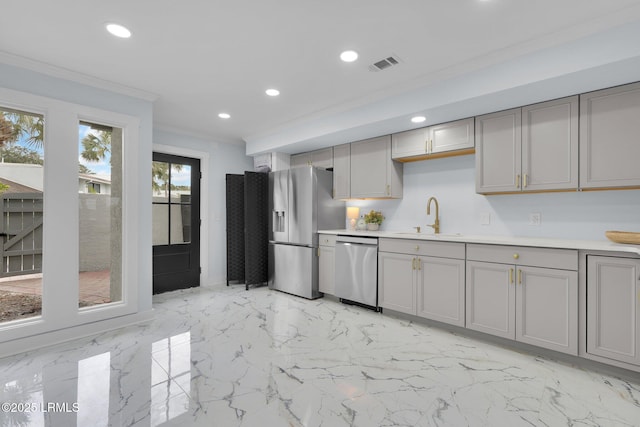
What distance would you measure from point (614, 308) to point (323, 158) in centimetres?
344

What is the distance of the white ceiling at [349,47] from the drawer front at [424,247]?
127 cm

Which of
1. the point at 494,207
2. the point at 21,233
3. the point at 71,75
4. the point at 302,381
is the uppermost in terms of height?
the point at 71,75

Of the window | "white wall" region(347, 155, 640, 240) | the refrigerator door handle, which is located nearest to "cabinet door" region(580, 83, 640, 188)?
"white wall" region(347, 155, 640, 240)

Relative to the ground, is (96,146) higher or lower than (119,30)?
lower

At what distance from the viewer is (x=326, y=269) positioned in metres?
4.18

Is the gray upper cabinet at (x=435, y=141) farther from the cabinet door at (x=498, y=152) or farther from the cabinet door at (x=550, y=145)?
the cabinet door at (x=550, y=145)

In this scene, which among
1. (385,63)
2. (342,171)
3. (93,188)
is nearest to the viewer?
(385,63)

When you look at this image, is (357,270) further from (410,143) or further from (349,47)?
(349,47)

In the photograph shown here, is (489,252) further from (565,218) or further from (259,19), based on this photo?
(259,19)

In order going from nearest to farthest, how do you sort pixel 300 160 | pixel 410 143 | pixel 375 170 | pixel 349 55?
pixel 349 55
pixel 410 143
pixel 375 170
pixel 300 160

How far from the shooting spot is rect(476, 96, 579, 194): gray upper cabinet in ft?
8.55

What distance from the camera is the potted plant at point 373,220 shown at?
4.16 metres

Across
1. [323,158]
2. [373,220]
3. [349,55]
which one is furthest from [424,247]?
[323,158]

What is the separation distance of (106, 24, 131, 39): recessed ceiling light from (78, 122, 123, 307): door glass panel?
3.88 ft
